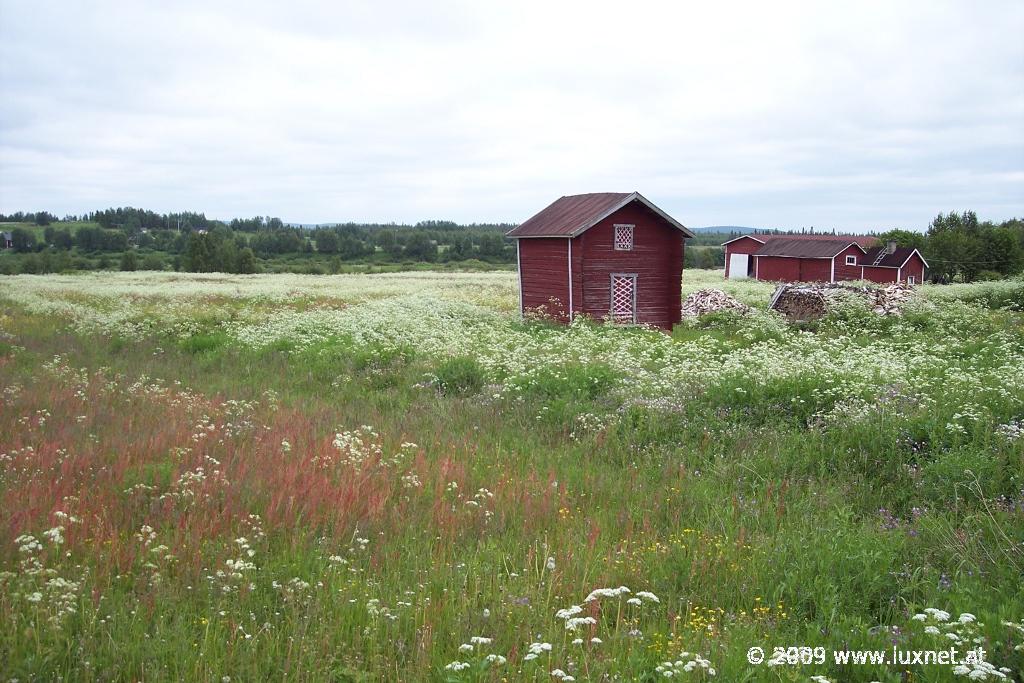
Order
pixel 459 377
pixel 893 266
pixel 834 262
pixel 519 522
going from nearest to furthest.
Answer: pixel 519 522 → pixel 459 377 → pixel 893 266 → pixel 834 262

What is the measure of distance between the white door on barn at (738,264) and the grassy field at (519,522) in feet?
177

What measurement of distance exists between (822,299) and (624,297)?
7.12 metres

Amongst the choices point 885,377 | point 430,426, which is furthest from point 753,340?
point 430,426

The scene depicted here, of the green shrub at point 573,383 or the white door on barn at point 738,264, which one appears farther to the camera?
the white door on barn at point 738,264

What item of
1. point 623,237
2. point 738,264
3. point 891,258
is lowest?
point 738,264

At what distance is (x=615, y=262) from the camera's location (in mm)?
26859

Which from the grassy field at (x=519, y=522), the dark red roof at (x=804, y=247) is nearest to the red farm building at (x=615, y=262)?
the grassy field at (x=519, y=522)

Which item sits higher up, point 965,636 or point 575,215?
point 575,215

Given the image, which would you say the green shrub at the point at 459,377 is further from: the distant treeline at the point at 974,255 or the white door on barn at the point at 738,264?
the distant treeline at the point at 974,255

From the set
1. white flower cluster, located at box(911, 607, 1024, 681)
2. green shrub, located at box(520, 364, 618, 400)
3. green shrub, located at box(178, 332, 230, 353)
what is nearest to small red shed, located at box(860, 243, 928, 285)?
green shrub, located at box(520, 364, 618, 400)

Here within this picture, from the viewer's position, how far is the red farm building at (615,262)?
87.0 ft

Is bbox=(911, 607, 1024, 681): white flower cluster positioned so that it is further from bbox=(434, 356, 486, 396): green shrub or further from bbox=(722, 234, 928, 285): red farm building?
bbox=(722, 234, 928, 285): red farm building

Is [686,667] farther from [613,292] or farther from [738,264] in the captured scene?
[738,264]

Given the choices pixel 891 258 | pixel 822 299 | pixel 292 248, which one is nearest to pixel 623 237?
pixel 822 299
